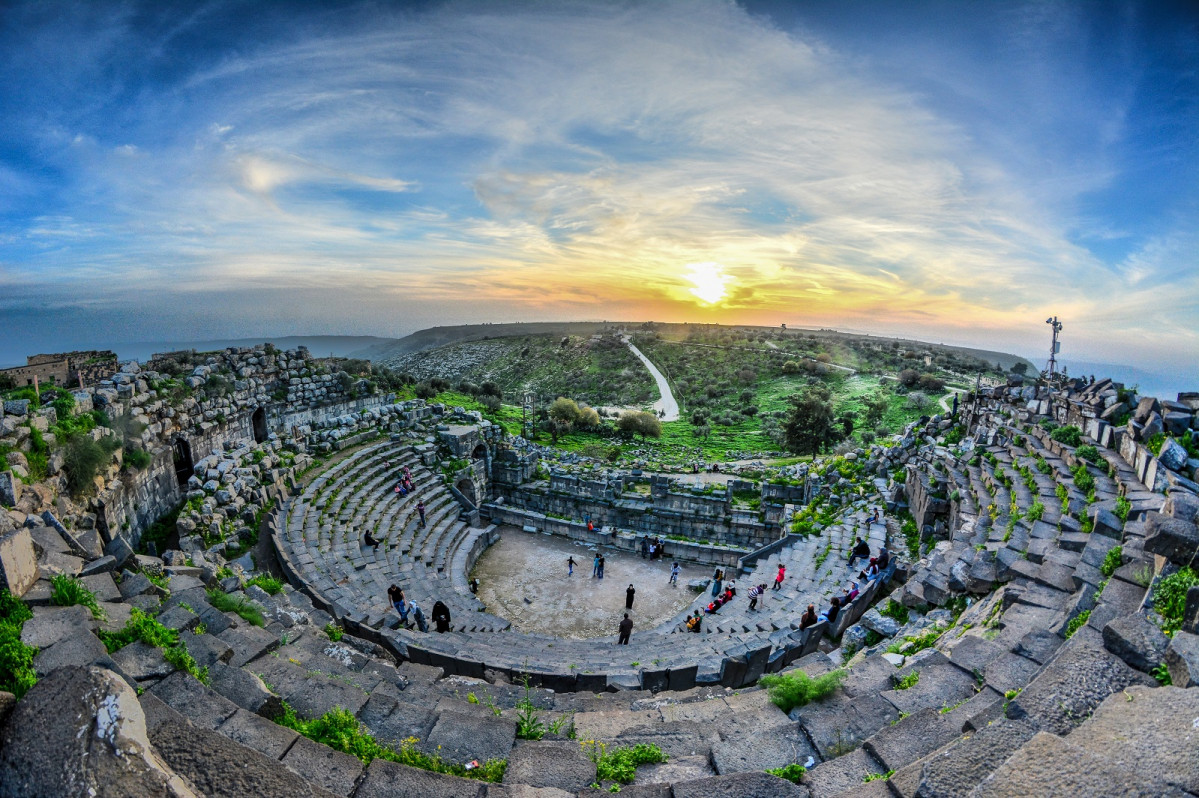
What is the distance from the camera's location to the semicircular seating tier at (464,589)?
32.9 feet

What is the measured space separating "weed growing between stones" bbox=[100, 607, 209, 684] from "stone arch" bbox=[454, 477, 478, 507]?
51.0ft

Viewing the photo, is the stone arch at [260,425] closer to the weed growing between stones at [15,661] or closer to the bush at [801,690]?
the weed growing between stones at [15,661]

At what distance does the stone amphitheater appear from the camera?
3529 mm

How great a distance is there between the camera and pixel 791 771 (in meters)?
5.18

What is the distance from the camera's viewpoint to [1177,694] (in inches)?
162

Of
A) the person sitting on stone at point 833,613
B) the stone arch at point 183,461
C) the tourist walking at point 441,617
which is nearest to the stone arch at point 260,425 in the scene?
the stone arch at point 183,461

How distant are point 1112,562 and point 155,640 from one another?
40.0ft

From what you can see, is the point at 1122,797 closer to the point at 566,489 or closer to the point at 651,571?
the point at 651,571

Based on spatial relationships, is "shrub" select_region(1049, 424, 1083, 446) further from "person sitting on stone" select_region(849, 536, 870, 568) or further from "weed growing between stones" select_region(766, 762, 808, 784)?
"weed growing between stones" select_region(766, 762, 808, 784)

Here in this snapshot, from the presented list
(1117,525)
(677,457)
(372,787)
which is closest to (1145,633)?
(1117,525)

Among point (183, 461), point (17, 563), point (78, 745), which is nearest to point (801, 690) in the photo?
point (78, 745)

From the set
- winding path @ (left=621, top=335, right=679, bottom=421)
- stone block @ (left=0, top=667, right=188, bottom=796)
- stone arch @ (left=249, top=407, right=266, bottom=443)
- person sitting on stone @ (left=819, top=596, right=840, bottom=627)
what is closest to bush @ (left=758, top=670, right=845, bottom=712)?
person sitting on stone @ (left=819, top=596, right=840, bottom=627)

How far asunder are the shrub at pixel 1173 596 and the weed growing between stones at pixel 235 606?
11.5 meters

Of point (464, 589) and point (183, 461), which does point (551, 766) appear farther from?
point (183, 461)
